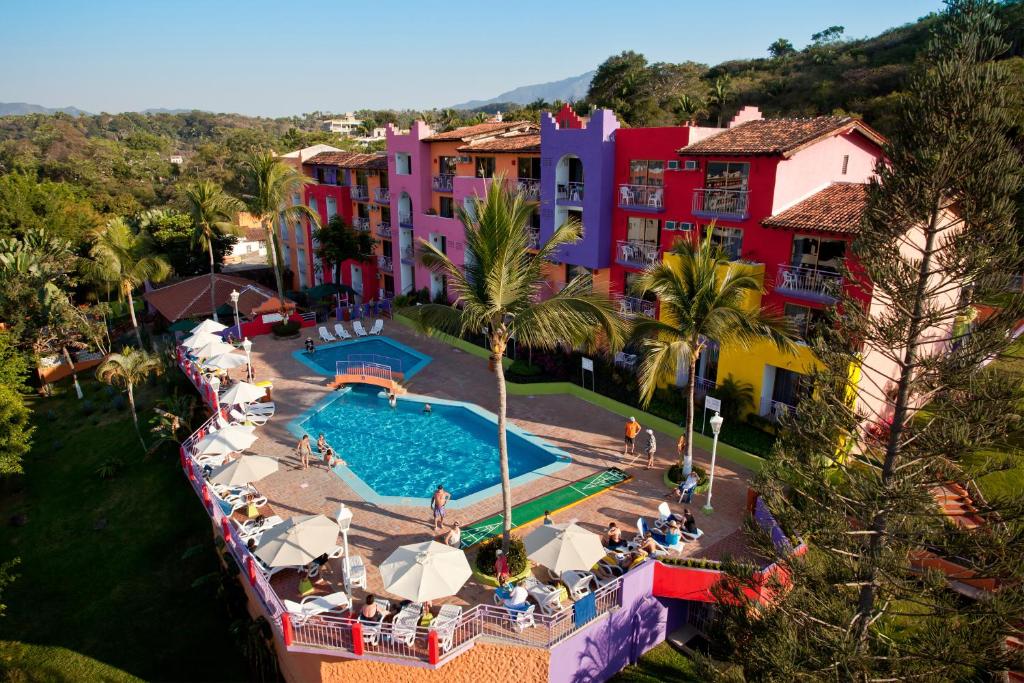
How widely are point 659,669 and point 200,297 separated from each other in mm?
32908

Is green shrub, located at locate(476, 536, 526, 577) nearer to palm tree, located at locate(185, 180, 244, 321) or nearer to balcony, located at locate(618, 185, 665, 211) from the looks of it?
balcony, located at locate(618, 185, 665, 211)

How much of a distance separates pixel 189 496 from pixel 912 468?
2259cm

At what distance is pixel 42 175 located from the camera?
229ft

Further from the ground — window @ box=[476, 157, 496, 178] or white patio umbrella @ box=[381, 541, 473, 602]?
window @ box=[476, 157, 496, 178]

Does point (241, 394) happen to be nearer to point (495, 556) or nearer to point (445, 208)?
point (495, 556)

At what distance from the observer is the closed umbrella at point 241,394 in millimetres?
23266

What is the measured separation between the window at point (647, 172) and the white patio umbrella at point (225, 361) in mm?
18144

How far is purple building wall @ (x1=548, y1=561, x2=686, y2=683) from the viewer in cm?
1359

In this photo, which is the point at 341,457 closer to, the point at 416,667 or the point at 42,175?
the point at 416,667

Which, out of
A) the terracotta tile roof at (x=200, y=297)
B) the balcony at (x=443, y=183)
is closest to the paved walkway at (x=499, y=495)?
the terracotta tile roof at (x=200, y=297)

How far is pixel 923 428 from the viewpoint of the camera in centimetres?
967

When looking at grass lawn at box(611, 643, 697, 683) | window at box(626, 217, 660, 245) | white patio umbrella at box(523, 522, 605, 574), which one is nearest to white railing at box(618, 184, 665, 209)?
window at box(626, 217, 660, 245)

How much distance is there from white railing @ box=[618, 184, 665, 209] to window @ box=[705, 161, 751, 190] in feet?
6.83

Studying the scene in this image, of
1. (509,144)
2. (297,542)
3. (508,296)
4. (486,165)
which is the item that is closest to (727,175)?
(509,144)
